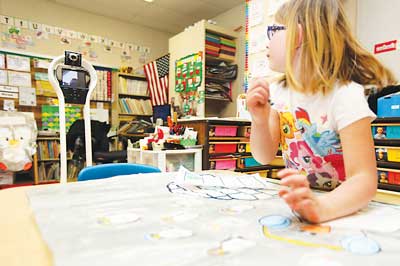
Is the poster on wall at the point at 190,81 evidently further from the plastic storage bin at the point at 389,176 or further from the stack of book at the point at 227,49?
the plastic storage bin at the point at 389,176

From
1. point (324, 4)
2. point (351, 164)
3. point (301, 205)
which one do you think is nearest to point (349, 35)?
point (324, 4)

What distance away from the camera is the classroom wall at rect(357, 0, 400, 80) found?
1.88m

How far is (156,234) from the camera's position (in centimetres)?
31

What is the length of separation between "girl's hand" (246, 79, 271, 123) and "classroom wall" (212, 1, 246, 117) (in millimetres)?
2816

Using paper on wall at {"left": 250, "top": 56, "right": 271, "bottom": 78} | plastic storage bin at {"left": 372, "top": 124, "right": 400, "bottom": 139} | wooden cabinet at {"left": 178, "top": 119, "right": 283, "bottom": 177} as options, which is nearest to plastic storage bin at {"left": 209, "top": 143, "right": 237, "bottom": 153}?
wooden cabinet at {"left": 178, "top": 119, "right": 283, "bottom": 177}

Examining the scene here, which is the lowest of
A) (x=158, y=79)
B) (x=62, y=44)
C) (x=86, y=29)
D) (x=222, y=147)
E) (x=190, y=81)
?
(x=222, y=147)

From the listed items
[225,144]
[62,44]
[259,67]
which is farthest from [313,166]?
[62,44]

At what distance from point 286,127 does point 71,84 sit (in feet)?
3.89

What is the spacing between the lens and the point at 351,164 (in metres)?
0.42

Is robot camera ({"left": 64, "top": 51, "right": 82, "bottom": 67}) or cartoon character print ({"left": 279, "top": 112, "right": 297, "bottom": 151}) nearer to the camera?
cartoon character print ({"left": 279, "top": 112, "right": 297, "bottom": 151})

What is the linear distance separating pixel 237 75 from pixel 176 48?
88 cm

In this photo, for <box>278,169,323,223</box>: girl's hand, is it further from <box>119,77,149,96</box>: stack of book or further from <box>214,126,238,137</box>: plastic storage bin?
<box>119,77,149,96</box>: stack of book

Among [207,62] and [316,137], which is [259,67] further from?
[316,137]

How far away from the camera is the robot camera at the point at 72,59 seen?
4.23 ft
